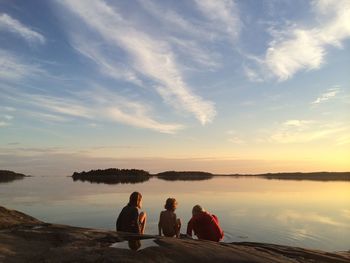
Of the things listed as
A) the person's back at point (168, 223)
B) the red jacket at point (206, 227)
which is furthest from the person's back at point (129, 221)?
the red jacket at point (206, 227)

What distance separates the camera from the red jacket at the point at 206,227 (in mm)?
14008

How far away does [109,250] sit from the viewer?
944 centimetres

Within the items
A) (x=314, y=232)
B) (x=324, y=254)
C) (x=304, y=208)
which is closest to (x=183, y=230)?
(x=314, y=232)

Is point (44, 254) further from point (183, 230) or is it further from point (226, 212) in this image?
point (226, 212)

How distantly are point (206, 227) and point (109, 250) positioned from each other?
5.42 meters

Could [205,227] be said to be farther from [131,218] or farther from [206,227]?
[131,218]

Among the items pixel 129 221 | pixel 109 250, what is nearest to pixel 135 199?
pixel 129 221

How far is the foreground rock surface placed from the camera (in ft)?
29.0

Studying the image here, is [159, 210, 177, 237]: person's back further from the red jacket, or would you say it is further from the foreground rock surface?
the foreground rock surface

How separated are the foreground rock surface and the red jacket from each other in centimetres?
240

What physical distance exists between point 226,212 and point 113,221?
35.4 feet

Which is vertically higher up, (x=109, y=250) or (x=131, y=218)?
(x=131, y=218)

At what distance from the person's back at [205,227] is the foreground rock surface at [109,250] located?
240 cm

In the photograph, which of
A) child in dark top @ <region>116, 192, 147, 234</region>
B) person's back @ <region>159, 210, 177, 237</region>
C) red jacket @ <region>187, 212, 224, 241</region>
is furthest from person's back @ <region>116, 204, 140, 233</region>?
red jacket @ <region>187, 212, 224, 241</region>
